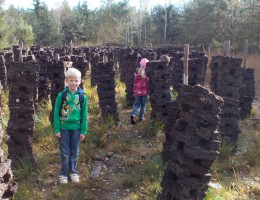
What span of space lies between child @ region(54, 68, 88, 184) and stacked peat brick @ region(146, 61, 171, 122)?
3.47 meters

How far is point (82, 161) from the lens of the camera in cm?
627

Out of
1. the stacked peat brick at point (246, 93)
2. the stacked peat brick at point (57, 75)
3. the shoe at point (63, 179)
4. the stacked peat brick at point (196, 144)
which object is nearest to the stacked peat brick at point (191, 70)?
the stacked peat brick at point (246, 93)

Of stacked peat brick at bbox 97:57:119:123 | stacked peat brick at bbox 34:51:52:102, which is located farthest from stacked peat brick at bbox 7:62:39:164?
stacked peat brick at bbox 34:51:52:102

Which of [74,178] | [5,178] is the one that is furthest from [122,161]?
[5,178]

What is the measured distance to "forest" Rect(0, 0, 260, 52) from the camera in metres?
26.2

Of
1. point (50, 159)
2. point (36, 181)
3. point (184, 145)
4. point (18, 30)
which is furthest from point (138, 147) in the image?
point (18, 30)

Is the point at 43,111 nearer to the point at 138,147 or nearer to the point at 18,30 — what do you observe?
the point at 138,147

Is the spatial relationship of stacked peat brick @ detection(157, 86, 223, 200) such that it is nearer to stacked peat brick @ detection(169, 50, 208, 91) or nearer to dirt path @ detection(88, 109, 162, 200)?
dirt path @ detection(88, 109, 162, 200)

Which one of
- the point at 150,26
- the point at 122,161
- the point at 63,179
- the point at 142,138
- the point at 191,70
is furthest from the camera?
the point at 150,26

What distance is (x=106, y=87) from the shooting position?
8.40 metres

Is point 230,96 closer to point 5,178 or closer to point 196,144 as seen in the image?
point 196,144

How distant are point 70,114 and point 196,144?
193 centimetres

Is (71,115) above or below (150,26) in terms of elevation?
below

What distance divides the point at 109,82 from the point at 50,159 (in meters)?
2.84
